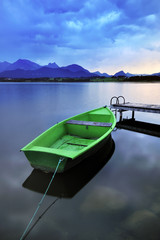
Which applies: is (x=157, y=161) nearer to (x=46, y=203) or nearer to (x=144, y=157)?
(x=144, y=157)

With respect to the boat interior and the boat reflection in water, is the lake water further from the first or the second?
the boat interior

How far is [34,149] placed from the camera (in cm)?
583

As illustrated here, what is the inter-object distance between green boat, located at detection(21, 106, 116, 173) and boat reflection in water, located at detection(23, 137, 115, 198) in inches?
25.6

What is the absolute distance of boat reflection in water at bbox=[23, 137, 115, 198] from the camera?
607 cm

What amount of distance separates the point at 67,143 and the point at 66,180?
→ 2.18 metres

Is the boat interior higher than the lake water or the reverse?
higher

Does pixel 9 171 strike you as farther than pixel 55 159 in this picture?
Yes

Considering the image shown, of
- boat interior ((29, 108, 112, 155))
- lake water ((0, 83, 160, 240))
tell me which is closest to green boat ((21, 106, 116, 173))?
boat interior ((29, 108, 112, 155))

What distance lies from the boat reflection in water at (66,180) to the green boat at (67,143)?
2.14 ft

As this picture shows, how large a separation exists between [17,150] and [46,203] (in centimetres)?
521

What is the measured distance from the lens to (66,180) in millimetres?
6562

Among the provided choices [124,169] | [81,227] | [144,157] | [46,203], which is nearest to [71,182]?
[46,203]

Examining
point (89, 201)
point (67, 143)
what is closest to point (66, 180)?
point (89, 201)

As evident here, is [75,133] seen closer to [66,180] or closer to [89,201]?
[66,180]
